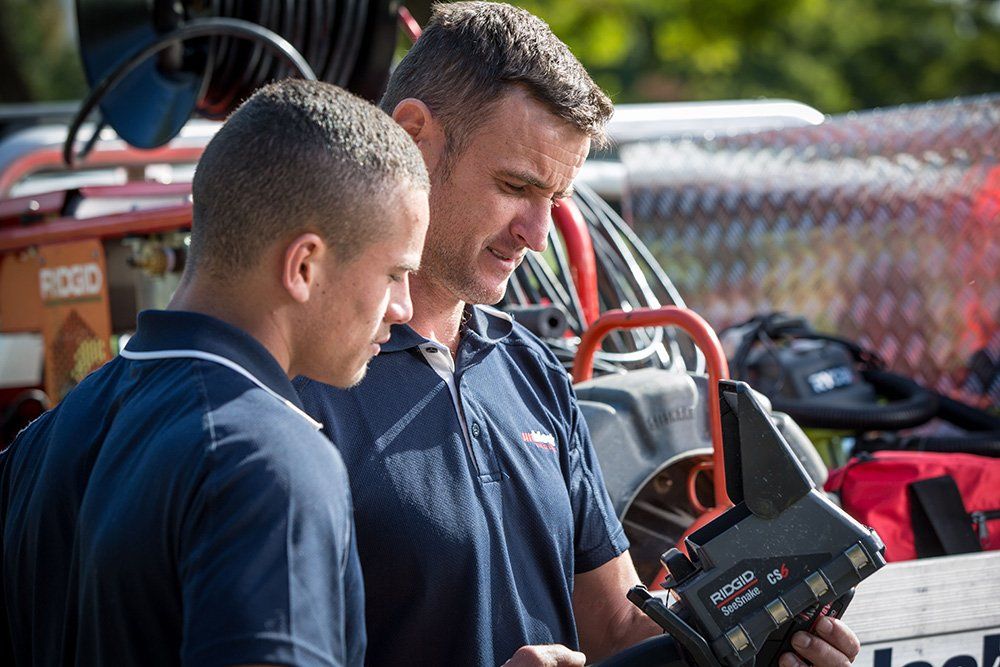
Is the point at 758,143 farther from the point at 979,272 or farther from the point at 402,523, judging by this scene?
the point at 402,523

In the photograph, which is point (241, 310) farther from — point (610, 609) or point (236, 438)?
point (610, 609)

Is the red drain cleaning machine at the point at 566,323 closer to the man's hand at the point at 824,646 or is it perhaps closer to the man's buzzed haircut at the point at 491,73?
the man's hand at the point at 824,646

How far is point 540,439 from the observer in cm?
195

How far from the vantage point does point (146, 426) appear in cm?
125

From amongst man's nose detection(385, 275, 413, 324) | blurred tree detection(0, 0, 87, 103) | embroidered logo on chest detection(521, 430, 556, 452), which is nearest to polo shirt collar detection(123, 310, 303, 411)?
man's nose detection(385, 275, 413, 324)

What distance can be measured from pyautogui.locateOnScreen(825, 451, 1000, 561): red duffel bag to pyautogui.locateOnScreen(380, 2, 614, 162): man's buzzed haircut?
1.32 meters

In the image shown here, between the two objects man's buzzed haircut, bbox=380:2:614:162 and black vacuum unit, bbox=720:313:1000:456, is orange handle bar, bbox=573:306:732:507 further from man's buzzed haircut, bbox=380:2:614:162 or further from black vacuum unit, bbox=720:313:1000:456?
black vacuum unit, bbox=720:313:1000:456


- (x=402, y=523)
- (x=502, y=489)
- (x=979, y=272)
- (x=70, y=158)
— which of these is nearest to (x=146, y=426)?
(x=402, y=523)

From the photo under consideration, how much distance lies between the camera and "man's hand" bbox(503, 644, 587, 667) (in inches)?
63.2

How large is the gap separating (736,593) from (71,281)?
2.10 meters

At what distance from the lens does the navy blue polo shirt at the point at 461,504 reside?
174 cm

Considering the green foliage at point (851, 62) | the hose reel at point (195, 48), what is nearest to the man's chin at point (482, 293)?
the hose reel at point (195, 48)

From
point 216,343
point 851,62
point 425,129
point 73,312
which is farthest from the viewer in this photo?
point 851,62

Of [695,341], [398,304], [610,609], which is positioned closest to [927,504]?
[695,341]
